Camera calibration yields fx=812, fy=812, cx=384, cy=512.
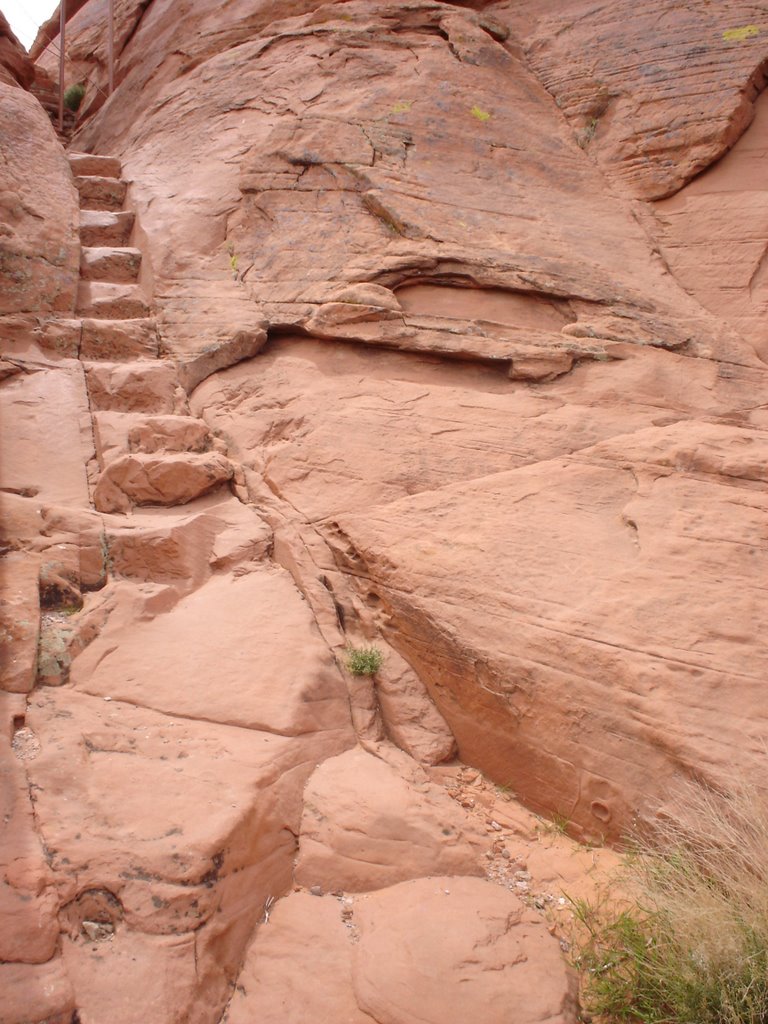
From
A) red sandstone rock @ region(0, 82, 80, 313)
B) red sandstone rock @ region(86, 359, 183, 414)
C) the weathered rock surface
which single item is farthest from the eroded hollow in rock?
the weathered rock surface

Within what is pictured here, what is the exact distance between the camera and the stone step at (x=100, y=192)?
25.0 feet

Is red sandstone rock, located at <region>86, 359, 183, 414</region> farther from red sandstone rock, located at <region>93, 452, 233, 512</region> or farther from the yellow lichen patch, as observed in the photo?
the yellow lichen patch

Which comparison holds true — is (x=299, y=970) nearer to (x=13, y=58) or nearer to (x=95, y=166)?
(x=95, y=166)

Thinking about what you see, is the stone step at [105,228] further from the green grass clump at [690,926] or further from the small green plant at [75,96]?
the small green plant at [75,96]

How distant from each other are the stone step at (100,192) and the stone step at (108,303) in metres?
1.67

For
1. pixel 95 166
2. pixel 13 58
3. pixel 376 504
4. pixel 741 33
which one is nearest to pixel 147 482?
pixel 376 504

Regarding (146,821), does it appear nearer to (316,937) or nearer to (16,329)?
(316,937)

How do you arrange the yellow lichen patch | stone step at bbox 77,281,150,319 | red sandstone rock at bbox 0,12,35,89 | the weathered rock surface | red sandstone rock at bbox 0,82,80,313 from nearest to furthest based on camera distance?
the weathered rock surface
red sandstone rock at bbox 0,82,80,313
stone step at bbox 77,281,150,319
the yellow lichen patch
red sandstone rock at bbox 0,12,35,89

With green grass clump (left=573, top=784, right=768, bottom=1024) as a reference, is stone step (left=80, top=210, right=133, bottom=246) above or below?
above

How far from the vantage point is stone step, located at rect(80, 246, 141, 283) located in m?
6.64

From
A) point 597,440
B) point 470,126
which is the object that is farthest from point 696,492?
point 470,126

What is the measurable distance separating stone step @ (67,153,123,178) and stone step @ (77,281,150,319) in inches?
96.8

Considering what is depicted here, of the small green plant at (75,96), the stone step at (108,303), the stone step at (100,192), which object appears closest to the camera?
the stone step at (108,303)

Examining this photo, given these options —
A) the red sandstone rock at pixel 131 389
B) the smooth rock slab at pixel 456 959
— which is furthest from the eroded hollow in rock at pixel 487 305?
the smooth rock slab at pixel 456 959
